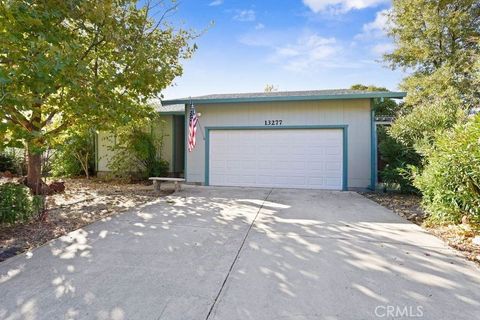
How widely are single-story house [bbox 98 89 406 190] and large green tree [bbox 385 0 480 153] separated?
5.91 meters

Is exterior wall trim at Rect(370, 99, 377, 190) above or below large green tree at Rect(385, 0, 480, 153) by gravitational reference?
below

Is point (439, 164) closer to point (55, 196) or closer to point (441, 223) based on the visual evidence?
point (441, 223)

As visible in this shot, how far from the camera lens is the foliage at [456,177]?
3.82 meters

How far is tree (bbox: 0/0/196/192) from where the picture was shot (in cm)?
398

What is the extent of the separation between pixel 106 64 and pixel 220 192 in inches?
176

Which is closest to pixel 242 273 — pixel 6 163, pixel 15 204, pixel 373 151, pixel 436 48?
pixel 15 204

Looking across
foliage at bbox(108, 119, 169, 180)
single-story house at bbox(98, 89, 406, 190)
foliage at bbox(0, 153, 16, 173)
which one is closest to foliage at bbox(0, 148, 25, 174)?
foliage at bbox(0, 153, 16, 173)

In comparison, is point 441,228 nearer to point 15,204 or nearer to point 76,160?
point 15,204

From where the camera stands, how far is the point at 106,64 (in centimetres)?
637

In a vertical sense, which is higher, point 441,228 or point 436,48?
point 436,48

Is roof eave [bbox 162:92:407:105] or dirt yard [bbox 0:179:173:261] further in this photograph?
roof eave [bbox 162:92:407:105]

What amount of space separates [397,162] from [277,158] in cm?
347

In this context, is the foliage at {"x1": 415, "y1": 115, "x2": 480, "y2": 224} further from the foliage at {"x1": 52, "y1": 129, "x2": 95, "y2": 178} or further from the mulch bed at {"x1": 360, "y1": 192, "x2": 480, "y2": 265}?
the foliage at {"x1": 52, "y1": 129, "x2": 95, "y2": 178}

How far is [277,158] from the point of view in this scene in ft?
29.4
